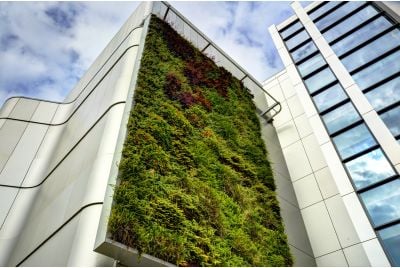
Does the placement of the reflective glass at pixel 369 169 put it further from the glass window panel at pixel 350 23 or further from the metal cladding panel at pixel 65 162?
the metal cladding panel at pixel 65 162

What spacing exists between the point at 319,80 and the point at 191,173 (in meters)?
10.1

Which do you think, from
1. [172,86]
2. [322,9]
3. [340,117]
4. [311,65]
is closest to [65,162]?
[172,86]


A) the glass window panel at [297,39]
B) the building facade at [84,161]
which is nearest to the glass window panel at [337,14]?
the glass window panel at [297,39]

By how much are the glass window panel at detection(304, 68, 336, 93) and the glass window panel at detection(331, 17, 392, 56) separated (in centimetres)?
131

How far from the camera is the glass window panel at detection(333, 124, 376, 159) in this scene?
37.1 ft

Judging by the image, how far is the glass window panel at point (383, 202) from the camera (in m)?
9.27

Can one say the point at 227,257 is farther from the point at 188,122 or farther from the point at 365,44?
the point at 365,44

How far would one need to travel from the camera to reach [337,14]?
1745 centimetres

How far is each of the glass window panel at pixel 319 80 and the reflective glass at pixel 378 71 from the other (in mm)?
1104

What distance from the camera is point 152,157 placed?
673cm

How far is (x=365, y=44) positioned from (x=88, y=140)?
1336 centimetres

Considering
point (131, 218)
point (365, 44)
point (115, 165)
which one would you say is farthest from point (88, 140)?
point (365, 44)

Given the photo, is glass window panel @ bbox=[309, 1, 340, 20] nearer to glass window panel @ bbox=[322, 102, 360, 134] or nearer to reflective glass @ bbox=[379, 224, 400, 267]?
glass window panel @ bbox=[322, 102, 360, 134]

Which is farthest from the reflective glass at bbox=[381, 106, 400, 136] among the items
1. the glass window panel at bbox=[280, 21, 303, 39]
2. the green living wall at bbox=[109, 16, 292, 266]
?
the glass window panel at bbox=[280, 21, 303, 39]
